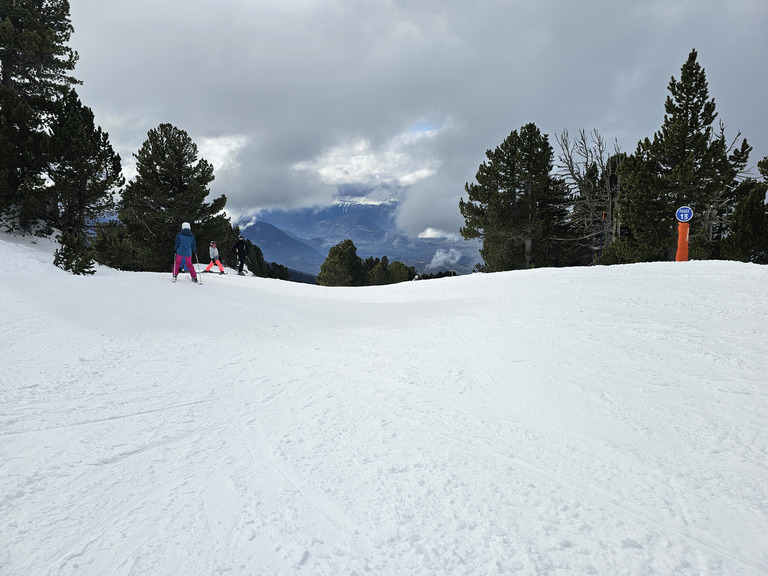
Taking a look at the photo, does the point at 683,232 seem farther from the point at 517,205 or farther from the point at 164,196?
the point at 164,196

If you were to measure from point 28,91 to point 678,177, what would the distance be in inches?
1446

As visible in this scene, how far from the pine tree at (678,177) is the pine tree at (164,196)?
92.0 ft

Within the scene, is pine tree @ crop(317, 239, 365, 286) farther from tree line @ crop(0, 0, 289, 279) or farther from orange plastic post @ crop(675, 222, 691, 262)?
orange plastic post @ crop(675, 222, 691, 262)

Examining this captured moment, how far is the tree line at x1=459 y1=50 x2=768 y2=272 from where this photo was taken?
1814 centimetres

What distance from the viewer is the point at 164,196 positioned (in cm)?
2512

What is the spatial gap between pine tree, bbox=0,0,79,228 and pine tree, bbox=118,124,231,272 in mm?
5653

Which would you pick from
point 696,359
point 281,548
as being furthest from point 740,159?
point 281,548

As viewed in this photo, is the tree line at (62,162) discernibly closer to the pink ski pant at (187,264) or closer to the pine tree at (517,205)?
the pink ski pant at (187,264)

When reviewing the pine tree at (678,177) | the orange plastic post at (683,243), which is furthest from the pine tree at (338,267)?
the orange plastic post at (683,243)

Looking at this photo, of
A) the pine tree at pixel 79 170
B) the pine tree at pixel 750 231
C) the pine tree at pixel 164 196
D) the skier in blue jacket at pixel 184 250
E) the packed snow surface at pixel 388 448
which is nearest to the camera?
the packed snow surface at pixel 388 448

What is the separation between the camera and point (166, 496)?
2.02 m

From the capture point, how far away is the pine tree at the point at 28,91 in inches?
655

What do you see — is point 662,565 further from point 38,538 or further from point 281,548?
point 38,538

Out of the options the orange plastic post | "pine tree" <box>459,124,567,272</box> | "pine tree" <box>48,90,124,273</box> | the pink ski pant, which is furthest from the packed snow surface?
"pine tree" <box>459,124,567,272</box>
